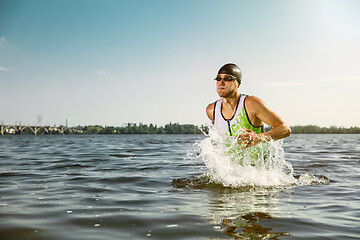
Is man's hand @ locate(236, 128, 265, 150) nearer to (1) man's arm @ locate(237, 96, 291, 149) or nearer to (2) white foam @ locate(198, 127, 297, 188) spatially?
(1) man's arm @ locate(237, 96, 291, 149)

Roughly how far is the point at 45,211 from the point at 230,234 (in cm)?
270

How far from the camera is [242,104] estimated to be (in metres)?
6.48

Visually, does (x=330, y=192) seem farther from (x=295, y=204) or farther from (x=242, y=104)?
(x=242, y=104)

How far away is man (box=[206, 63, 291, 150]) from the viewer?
19.9 feet

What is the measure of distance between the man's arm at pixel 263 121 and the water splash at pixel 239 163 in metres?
0.78

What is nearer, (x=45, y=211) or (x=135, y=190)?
(x=45, y=211)

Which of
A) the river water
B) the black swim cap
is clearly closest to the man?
the black swim cap

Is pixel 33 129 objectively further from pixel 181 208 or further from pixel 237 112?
pixel 181 208

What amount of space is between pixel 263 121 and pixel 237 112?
53cm

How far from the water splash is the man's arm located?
2.57ft

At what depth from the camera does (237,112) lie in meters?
6.55

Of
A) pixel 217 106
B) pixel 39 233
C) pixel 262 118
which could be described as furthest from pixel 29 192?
pixel 262 118

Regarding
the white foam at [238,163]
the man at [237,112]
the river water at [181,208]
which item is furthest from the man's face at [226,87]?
the river water at [181,208]

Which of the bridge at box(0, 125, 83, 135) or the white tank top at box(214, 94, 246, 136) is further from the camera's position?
the bridge at box(0, 125, 83, 135)
